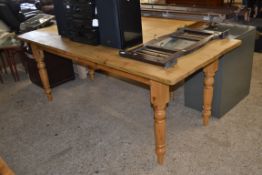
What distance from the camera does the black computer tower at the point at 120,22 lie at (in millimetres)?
1684

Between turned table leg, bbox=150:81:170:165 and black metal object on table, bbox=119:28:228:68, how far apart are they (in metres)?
0.13

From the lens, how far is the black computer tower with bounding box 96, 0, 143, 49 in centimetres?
168

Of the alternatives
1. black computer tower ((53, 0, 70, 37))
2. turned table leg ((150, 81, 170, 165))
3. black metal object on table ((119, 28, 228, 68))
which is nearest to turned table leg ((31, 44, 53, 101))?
black computer tower ((53, 0, 70, 37))

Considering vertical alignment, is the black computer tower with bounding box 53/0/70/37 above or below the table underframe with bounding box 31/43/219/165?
above

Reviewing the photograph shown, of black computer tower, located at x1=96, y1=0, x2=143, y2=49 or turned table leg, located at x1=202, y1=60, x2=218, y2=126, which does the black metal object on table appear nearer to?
black computer tower, located at x1=96, y1=0, x2=143, y2=49

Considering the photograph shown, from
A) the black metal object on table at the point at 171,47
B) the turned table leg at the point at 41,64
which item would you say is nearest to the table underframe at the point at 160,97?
the black metal object on table at the point at 171,47

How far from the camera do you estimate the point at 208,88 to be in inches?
78.0

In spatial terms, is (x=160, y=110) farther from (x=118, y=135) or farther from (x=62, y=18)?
(x=62, y=18)

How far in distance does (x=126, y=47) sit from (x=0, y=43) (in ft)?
6.62

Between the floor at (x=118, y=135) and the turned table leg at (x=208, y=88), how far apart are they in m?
0.11

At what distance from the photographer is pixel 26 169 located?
1.90m

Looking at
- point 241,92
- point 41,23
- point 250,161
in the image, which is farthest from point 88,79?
point 250,161

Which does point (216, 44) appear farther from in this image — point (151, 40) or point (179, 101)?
point (179, 101)

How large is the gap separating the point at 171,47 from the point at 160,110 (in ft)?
1.36
